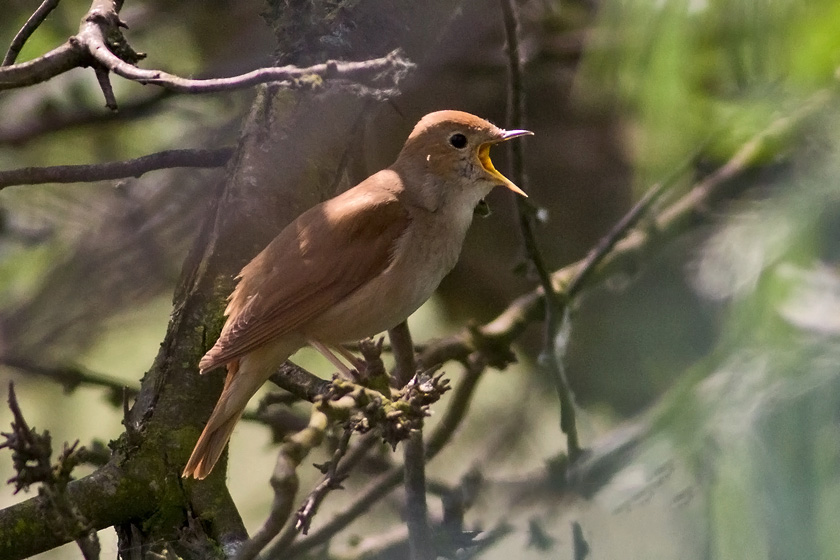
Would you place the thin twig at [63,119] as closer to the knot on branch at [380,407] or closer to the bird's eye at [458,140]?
the bird's eye at [458,140]

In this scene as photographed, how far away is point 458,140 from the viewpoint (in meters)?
2.61

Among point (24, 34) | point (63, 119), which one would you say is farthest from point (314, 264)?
point (63, 119)

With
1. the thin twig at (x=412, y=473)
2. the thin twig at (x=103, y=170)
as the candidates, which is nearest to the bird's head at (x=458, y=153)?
the thin twig at (x=412, y=473)

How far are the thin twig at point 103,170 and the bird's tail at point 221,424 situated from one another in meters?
0.57

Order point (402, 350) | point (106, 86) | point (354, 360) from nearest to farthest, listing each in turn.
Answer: point (106, 86) < point (354, 360) < point (402, 350)

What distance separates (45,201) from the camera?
12.1ft

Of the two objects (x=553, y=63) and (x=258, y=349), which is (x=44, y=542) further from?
(x=553, y=63)

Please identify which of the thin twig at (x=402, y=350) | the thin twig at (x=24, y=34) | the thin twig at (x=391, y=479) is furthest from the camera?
the thin twig at (x=391, y=479)

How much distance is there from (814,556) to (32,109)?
3.61 m

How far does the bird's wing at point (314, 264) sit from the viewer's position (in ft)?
7.42

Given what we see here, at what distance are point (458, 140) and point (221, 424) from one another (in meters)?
1.01

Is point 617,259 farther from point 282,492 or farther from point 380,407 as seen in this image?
point 282,492

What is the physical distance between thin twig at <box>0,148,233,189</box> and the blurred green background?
493 millimetres

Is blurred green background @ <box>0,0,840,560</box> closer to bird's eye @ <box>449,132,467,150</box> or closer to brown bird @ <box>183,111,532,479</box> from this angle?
bird's eye @ <box>449,132,467,150</box>
